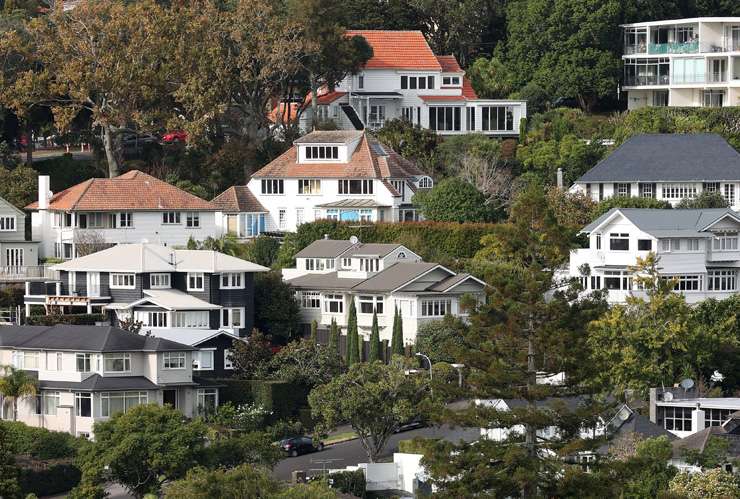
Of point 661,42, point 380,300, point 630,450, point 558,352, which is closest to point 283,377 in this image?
point 380,300

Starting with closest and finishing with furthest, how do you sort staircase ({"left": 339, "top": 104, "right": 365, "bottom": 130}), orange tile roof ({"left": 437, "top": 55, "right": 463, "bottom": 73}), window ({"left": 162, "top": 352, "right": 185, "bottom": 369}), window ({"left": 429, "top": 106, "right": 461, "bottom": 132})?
window ({"left": 162, "top": 352, "right": 185, "bottom": 369})
staircase ({"left": 339, "top": 104, "right": 365, "bottom": 130})
window ({"left": 429, "top": 106, "right": 461, "bottom": 132})
orange tile roof ({"left": 437, "top": 55, "right": 463, "bottom": 73})

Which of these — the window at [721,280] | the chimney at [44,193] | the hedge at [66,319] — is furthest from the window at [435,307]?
the chimney at [44,193]

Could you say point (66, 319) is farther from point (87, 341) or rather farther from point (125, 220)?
point (125, 220)

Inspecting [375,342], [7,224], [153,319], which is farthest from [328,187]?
[375,342]

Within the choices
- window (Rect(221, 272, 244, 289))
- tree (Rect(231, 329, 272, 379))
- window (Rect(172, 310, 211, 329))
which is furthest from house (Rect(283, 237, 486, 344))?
tree (Rect(231, 329, 272, 379))

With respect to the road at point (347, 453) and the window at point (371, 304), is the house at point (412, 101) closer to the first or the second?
the window at point (371, 304)

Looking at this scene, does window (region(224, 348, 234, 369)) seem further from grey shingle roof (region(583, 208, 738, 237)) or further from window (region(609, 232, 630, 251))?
window (region(609, 232, 630, 251))
